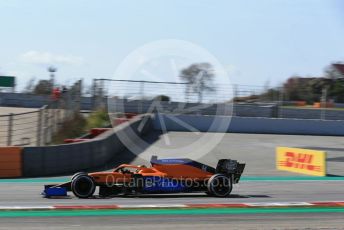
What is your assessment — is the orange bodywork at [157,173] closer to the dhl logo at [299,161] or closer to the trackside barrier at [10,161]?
the trackside barrier at [10,161]

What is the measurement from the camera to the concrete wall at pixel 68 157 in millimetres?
17047

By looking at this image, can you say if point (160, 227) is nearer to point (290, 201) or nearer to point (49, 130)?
point (290, 201)

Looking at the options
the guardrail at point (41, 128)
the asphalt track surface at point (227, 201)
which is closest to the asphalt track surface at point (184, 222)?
the asphalt track surface at point (227, 201)

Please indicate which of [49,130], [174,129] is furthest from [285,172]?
[174,129]

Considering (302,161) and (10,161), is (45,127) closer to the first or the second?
(10,161)

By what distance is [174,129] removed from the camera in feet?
106

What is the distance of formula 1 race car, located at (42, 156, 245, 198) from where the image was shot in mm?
12062

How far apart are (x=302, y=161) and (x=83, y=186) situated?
998 cm

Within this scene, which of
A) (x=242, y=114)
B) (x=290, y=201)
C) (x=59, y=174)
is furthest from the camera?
(x=242, y=114)

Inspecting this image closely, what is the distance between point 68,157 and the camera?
711 inches

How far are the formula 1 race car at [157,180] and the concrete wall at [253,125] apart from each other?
1851cm

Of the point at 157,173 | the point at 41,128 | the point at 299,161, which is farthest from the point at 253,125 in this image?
the point at 157,173

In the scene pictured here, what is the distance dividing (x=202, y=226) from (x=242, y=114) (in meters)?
29.2

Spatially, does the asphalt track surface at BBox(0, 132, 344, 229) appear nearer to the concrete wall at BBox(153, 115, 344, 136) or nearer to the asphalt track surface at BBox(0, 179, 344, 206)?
the asphalt track surface at BBox(0, 179, 344, 206)
